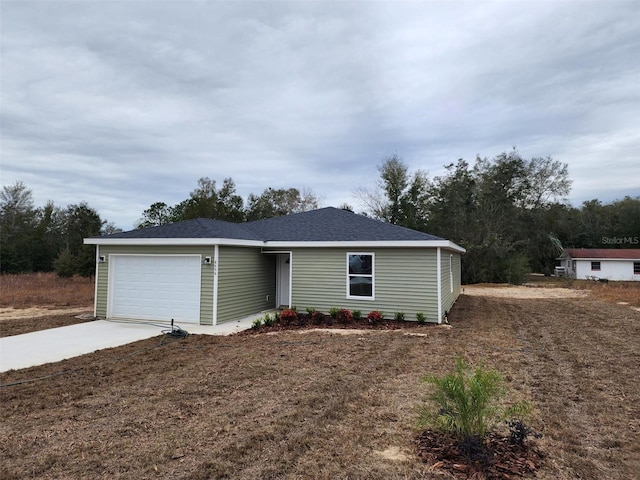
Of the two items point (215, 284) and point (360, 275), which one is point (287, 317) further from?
point (360, 275)

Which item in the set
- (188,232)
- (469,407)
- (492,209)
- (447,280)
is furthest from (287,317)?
(492,209)

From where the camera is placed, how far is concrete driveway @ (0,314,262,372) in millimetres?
6410

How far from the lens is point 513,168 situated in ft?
110

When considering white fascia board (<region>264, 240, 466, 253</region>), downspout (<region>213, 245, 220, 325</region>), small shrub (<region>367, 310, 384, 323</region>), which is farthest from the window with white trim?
downspout (<region>213, 245, 220, 325</region>)

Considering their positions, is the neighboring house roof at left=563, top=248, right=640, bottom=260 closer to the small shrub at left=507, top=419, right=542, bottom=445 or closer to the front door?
the front door

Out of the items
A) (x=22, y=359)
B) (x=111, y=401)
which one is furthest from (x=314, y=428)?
(x=22, y=359)

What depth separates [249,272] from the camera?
36.4 ft

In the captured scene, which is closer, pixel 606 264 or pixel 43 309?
pixel 43 309

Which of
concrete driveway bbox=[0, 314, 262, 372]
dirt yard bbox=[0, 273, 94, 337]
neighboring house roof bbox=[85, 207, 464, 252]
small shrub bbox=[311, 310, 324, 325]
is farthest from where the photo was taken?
small shrub bbox=[311, 310, 324, 325]

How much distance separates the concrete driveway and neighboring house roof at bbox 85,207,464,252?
226cm

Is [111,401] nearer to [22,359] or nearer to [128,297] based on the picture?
[22,359]

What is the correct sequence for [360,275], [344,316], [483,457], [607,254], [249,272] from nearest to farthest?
[483,457] < [344,316] < [360,275] < [249,272] < [607,254]

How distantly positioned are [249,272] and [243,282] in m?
0.42

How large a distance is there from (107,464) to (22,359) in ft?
16.0
